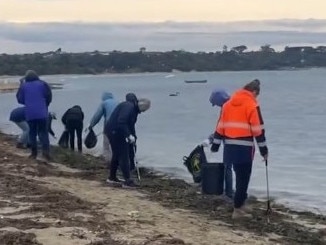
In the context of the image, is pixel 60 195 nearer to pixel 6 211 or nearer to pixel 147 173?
pixel 6 211

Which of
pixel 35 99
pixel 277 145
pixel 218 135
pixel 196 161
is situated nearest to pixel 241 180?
pixel 218 135

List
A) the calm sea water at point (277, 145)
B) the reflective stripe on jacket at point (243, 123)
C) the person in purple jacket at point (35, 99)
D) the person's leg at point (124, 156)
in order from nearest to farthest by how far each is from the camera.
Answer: the reflective stripe on jacket at point (243, 123) → the person's leg at point (124, 156) → the person in purple jacket at point (35, 99) → the calm sea water at point (277, 145)

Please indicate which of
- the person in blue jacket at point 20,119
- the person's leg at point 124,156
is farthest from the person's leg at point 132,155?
the person in blue jacket at point 20,119

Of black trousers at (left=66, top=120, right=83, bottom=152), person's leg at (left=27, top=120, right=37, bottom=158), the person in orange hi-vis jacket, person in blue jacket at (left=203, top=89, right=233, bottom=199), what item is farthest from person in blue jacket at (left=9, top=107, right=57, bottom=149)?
the person in orange hi-vis jacket

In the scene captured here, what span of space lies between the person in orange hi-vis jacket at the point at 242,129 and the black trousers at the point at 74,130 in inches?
366

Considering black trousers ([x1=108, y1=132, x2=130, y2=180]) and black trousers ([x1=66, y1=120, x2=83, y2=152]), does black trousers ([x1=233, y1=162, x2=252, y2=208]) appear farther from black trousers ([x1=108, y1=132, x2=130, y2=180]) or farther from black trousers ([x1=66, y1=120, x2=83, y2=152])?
black trousers ([x1=66, y1=120, x2=83, y2=152])

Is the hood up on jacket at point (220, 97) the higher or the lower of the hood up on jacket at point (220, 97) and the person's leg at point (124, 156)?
the higher

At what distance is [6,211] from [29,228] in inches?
51.2

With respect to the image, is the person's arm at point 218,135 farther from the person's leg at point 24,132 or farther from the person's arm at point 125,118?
the person's leg at point 24,132

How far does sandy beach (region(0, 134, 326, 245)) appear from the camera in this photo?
30.2 feet

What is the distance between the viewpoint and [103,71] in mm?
142125

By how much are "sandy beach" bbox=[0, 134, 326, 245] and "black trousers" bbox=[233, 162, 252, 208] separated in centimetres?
27

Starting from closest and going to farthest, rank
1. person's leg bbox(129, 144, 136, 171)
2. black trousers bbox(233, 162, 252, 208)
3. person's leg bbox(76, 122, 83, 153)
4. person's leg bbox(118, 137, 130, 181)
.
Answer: black trousers bbox(233, 162, 252, 208) → person's leg bbox(118, 137, 130, 181) → person's leg bbox(129, 144, 136, 171) → person's leg bbox(76, 122, 83, 153)

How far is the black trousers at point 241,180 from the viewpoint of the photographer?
1102cm
